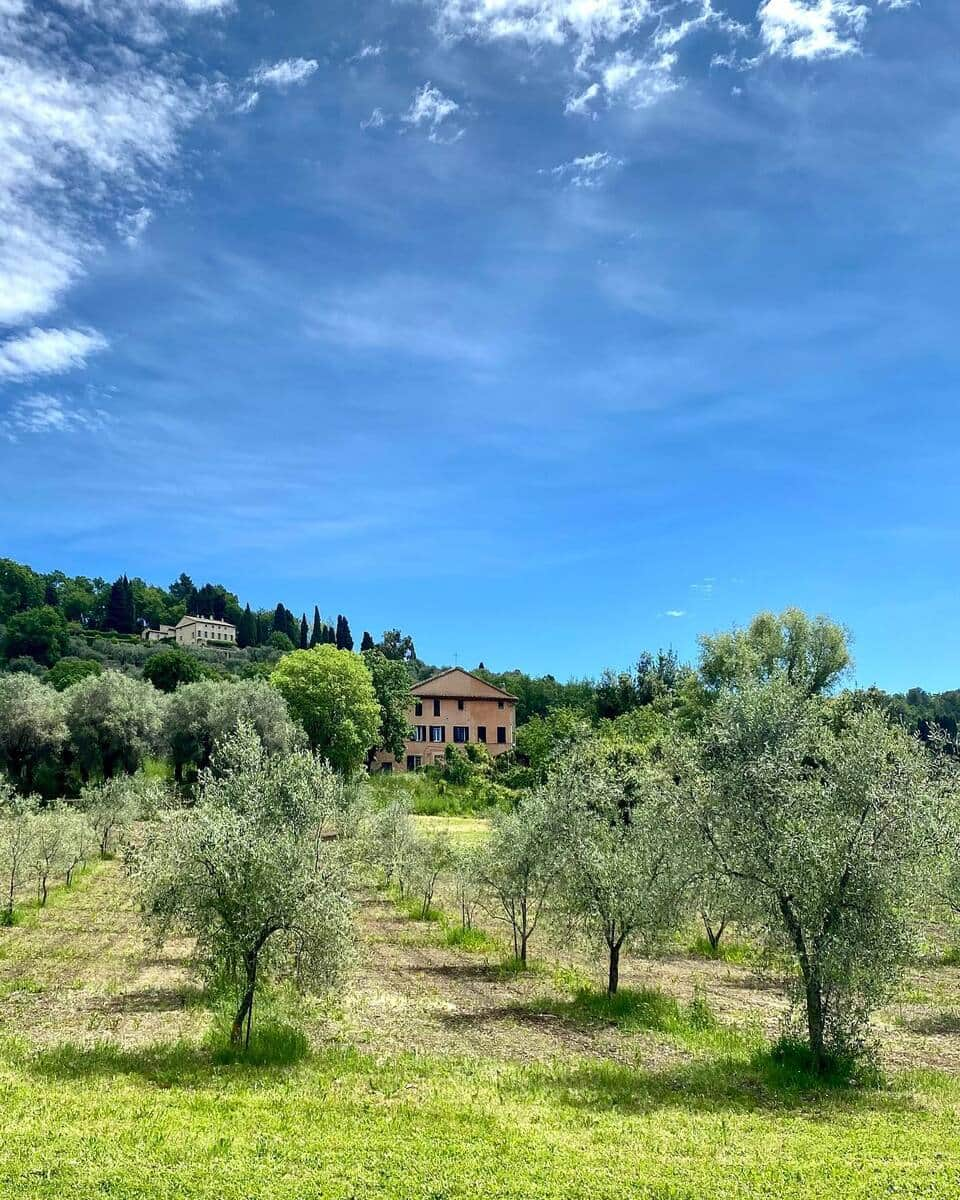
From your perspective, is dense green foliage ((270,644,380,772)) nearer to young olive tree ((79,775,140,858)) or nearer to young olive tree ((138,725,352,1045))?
young olive tree ((79,775,140,858))

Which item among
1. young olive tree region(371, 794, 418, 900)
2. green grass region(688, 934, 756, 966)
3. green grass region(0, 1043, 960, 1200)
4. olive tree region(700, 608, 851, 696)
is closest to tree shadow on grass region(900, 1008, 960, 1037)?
green grass region(0, 1043, 960, 1200)

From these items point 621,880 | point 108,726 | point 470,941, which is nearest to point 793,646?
point 470,941

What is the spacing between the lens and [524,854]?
27.5 meters

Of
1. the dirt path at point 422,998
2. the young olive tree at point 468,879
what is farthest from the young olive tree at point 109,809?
the young olive tree at point 468,879

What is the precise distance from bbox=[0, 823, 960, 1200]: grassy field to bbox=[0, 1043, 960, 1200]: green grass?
0.05 metres

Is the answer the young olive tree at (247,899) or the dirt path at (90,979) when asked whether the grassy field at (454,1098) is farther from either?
the young olive tree at (247,899)

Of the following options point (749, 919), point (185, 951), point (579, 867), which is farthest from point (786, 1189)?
point (185, 951)

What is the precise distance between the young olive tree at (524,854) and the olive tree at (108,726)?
47.6 metres

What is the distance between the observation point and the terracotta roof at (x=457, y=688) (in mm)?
99938

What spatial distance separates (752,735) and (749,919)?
3.98 m

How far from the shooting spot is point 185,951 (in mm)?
29453

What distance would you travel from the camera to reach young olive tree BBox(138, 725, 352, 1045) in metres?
17.1

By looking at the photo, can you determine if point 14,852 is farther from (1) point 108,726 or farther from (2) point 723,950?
(1) point 108,726

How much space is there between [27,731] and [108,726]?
6.16 metres
